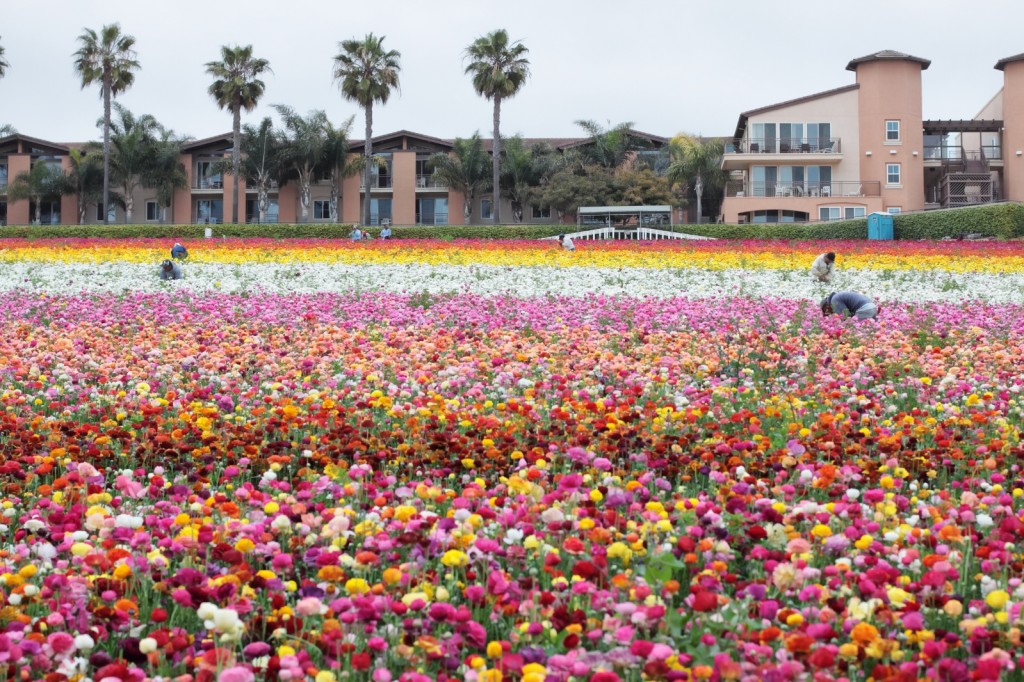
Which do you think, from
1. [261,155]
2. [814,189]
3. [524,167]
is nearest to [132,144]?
[261,155]

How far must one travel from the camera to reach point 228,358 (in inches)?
313

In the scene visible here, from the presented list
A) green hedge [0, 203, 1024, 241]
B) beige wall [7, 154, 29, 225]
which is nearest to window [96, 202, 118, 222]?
beige wall [7, 154, 29, 225]

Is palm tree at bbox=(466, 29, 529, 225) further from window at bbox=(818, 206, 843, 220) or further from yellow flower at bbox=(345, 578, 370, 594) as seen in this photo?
yellow flower at bbox=(345, 578, 370, 594)

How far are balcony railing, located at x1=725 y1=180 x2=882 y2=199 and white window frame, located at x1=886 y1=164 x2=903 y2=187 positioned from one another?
0.70 m

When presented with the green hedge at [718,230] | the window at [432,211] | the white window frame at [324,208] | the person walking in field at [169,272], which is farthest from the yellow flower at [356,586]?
the white window frame at [324,208]

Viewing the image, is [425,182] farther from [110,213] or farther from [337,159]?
[110,213]

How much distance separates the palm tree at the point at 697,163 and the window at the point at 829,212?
5.23 metres

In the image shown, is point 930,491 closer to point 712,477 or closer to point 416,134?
point 712,477

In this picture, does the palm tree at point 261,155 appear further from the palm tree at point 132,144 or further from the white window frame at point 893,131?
the white window frame at point 893,131

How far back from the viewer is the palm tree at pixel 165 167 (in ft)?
184

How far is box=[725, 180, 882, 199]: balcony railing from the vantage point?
5441 centimetres

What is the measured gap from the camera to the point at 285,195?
2373 inches

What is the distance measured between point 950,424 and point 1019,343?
4.15 m

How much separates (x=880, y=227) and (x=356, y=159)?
30.2m
